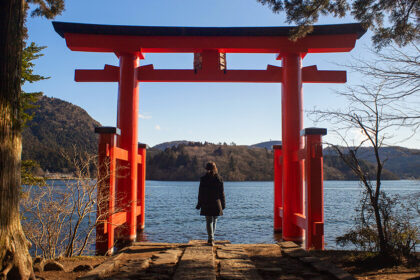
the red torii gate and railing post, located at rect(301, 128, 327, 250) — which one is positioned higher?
the red torii gate

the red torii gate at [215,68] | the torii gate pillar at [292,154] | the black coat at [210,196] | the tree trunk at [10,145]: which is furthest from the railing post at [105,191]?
the torii gate pillar at [292,154]

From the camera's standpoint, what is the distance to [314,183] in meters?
7.32

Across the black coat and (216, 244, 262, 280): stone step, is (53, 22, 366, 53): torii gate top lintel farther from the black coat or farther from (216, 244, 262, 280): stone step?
(216, 244, 262, 280): stone step

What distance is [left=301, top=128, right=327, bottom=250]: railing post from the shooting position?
7273 mm

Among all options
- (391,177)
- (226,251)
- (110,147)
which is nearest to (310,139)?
(226,251)

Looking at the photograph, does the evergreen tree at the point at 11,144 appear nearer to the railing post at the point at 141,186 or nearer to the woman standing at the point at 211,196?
the woman standing at the point at 211,196

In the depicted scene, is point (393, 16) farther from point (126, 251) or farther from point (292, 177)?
point (126, 251)

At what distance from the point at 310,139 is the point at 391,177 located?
411 ft

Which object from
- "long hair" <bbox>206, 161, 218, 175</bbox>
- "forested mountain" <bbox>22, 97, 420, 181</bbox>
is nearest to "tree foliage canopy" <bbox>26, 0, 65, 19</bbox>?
"long hair" <bbox>206, 161, 218, 175</bbox>

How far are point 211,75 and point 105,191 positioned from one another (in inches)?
164

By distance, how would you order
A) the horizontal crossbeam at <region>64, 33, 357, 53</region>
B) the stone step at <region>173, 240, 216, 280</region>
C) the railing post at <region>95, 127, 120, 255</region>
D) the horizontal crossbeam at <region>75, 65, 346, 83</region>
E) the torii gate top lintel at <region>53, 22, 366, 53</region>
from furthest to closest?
the horizontal crossbeam at <region>75, 65, 346, 83</region> → the horizontal crossbeam at <region>64, 33, 357, 53</region> → the torii gate top lintel at <region>53, 22, 366, 53</region> → the railing post at <region>95, 127, 120, 255</region> → the stone step at <region>173, 240, 216, 280</region>

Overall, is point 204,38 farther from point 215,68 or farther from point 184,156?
point 184,156

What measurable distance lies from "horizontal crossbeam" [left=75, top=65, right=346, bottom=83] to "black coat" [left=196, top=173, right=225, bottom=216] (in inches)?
156

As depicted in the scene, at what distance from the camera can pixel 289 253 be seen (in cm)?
548
